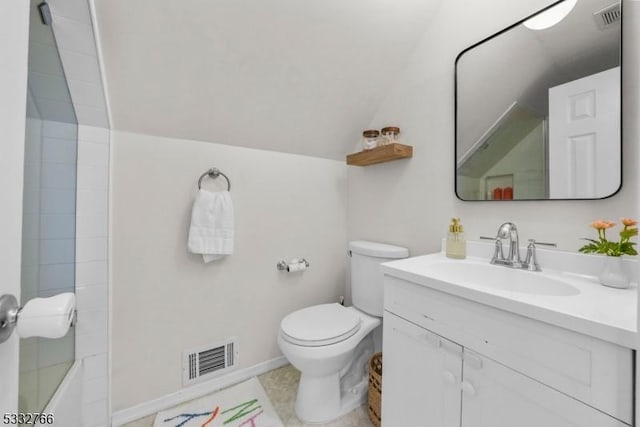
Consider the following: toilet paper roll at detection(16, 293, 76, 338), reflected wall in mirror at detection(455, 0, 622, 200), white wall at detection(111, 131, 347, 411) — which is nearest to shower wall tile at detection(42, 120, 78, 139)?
white wall at detection(111, 131, 347, 411)

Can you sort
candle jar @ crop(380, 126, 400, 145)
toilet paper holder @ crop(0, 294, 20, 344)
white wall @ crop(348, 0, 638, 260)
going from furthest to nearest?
1. candle jar @ crop(380, 126, 400, 145)
2. white wall @ crop(348, 0, 638, 260)
3. toilet paper holder @ crop(0, 294, 20, 344)

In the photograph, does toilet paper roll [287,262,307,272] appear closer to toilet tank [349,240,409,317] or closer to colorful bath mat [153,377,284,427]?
toilet tank [349,240,409,317]

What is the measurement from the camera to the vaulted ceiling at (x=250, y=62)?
107 cm

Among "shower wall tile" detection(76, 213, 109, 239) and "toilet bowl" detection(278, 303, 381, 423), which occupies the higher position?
"shower wall tile" detection(76, 213, 109, 239)

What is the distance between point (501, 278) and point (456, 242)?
0.22 m

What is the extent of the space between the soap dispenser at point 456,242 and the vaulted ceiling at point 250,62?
944mm

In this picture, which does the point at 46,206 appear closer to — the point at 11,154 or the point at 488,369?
the point at 11,154

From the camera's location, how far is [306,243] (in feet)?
5.89

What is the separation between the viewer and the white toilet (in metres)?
1.20

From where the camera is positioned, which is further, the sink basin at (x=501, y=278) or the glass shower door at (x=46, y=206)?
the sink basin at (x=501, y=278)

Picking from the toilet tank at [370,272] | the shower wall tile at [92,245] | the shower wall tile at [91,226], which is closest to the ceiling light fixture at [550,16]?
the toilet tank at [370,272]

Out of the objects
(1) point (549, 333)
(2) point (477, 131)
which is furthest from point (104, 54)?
(1) point (549, 333)

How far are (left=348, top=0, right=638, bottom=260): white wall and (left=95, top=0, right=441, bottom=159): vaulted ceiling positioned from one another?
149mm

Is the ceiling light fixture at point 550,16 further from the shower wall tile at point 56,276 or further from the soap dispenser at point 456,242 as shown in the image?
the shower wall tile at point 56,276
